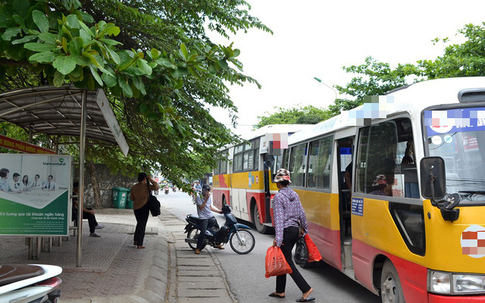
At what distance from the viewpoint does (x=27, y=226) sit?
720 cm

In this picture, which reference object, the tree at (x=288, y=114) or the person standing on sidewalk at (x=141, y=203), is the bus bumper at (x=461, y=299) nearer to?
the person standing on sidewalk at (x=141, y=203)

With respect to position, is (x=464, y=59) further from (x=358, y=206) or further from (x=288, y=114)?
(x=288, y=114)

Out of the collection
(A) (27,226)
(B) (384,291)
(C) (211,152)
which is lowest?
(B) (384,291)

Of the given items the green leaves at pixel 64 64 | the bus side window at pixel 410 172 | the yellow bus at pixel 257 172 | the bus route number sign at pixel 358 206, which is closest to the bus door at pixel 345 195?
the bus route number sign at pixel 358 206

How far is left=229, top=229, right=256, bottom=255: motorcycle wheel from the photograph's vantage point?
1085 cm

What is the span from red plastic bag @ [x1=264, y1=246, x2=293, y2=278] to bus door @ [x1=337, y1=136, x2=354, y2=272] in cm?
123

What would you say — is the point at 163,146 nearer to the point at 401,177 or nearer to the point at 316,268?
the point at 316,268

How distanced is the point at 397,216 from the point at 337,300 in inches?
92.3

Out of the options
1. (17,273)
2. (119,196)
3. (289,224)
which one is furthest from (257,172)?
(17,273)

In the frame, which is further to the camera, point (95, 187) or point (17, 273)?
point (95, 187)

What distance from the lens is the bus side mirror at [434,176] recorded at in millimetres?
4004

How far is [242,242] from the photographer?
1084cm

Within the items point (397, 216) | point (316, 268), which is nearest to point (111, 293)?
point (397, 216)

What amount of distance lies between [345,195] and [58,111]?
5.16 metres
